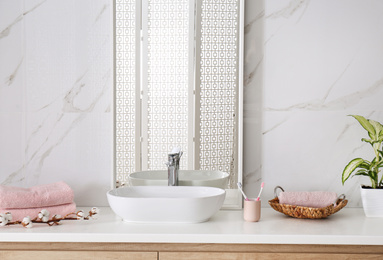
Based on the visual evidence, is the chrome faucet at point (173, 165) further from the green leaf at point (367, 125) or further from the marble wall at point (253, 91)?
the green leaf at point (367, 125)

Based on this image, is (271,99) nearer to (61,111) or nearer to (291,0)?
(291,0)

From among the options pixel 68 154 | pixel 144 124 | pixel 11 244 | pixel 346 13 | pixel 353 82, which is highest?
pixel 346 13

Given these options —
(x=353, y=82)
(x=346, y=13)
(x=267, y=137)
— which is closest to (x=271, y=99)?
(x=267, y=137)

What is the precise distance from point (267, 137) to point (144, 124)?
55cm

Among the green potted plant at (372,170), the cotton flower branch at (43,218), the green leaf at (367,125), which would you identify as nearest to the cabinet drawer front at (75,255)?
the cotton flower branch at (43,218)

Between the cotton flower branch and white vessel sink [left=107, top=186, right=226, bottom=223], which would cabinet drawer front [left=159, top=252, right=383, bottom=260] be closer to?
white vessel sink [left=107, top=186, right=226, bottom=223]

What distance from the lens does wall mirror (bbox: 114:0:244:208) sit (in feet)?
6.38

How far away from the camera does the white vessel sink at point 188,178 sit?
76.2 inches

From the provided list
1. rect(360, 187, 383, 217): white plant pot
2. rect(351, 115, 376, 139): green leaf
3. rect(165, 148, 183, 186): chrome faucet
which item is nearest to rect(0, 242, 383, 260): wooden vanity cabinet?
rect(360, 187, 383, 217): white plant pot

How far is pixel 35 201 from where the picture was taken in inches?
68.2

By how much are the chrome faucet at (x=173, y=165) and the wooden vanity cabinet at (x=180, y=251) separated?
1.30ft

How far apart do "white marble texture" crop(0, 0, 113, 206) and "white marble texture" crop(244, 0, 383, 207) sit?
652mm

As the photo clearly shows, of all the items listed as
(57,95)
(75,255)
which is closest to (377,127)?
(75,255)

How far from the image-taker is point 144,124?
1.96 meters
